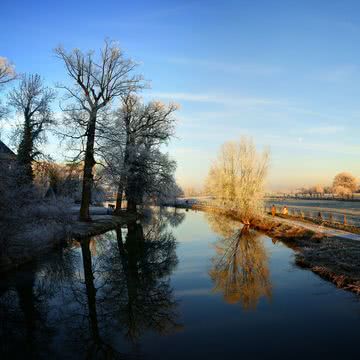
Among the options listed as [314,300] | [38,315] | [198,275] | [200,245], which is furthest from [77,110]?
[314,300]

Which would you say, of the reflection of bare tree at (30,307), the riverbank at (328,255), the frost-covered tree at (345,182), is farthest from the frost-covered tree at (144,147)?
the frost-covered tree at (345,182)

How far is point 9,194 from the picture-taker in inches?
512

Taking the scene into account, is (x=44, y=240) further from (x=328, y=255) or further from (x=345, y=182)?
(x=345, y=182)

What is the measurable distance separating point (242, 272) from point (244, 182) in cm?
2000

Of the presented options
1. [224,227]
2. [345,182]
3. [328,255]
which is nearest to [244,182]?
[224,227]

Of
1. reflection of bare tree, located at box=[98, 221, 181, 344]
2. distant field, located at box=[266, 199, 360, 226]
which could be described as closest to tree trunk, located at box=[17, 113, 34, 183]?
reflection of bare tree, located at box=[98, 221, 181, 344]

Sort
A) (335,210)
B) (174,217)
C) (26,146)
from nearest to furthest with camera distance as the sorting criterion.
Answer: (26,146) < (174,217) < (335,210)

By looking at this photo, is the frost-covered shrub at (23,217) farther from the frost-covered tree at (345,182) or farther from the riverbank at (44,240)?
the frost-covered tree at (345,182)

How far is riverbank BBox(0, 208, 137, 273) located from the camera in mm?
14822

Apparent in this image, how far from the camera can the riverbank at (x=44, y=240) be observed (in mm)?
14822

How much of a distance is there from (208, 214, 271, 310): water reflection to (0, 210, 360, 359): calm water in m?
0.04

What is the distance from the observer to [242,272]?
49.9ft

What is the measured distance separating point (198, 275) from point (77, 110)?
660 inches

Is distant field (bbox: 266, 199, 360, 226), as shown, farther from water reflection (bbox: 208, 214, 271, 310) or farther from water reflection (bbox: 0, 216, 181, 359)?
water reflection (bbox: 0, 216, 181, 359)
